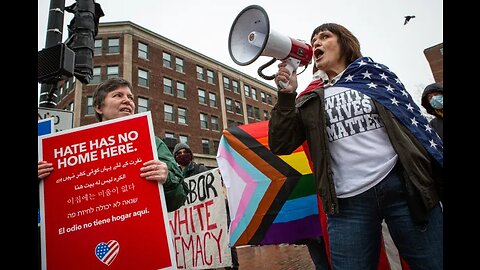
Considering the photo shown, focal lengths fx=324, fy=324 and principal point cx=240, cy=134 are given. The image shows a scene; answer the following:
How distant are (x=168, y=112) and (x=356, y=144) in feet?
82.7

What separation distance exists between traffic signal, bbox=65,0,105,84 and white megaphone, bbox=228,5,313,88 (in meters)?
2.78

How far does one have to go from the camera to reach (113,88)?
2.19 metres

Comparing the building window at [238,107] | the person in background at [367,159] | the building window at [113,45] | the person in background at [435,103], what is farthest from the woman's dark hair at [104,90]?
the building window at [238,107]

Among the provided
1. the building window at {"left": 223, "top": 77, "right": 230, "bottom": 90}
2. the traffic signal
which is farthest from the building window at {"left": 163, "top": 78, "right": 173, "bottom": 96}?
the traffic signal

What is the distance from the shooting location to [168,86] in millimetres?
26719

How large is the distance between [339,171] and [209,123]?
2793 cm

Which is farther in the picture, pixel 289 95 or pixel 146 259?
pixel 289 95

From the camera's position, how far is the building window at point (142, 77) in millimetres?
24562

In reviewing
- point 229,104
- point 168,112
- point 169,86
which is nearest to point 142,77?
point 169,86

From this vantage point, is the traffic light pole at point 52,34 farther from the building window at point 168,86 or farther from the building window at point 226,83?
the building window at point 226,83
